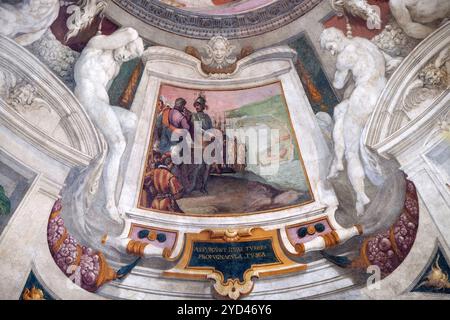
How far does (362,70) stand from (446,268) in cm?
374

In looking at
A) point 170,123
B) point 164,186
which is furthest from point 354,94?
point 164,186

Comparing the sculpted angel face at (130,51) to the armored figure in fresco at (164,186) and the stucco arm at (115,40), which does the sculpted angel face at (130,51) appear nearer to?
the stucco arm at (115,40)

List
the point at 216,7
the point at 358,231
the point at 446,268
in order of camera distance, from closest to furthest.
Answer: the point at 446,268 → the point at 358,231 → the point at 216,7

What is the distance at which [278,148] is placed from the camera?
13.4 meters

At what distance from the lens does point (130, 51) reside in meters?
13.0

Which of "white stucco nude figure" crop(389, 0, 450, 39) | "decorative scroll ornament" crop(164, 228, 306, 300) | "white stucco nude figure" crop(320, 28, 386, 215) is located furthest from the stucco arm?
"white stucco nude figure" crop(389, 0, 450, 39)

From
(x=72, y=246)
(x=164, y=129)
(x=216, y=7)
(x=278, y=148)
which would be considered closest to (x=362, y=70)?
(x=278, y=148)

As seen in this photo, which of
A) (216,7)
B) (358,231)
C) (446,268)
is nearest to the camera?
(446,268)

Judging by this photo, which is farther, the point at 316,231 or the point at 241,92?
the point at 241,92

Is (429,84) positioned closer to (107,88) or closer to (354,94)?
(354,94)

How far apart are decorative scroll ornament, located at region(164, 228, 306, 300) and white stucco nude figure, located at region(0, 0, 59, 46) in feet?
14.6

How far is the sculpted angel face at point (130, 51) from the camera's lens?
1292cm

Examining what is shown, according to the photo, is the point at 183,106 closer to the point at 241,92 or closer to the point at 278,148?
the point at 241,92

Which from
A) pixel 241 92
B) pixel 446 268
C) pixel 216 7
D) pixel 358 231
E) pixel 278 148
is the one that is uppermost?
pixel 216 7
